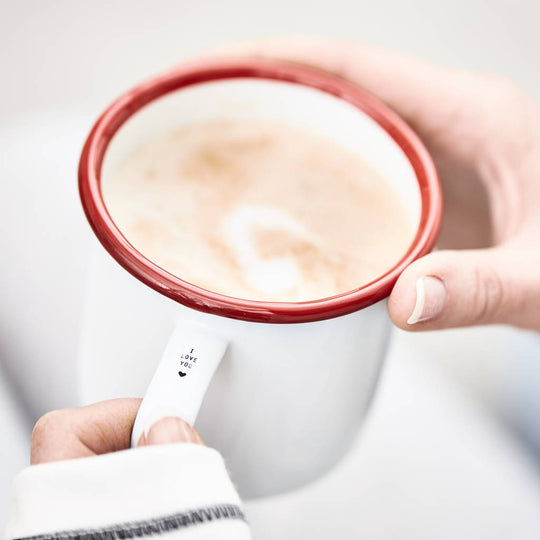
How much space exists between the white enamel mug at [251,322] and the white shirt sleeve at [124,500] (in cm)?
4

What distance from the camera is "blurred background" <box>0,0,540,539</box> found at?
0.47m

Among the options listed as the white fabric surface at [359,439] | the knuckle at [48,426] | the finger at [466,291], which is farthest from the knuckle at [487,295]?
the knuckle at [48,426]

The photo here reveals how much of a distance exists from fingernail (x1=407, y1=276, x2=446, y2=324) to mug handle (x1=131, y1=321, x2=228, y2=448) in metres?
0.10

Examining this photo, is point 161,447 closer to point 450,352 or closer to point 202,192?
point 202,192

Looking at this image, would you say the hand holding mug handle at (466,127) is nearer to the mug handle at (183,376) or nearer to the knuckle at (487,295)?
the knuckle at (487,295)

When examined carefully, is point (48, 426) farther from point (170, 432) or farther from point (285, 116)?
point (285, 116)

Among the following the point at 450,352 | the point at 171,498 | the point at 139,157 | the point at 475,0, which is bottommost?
the point at 171,498

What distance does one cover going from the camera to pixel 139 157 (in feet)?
1.42

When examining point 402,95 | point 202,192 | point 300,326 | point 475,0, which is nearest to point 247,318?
point 300,326

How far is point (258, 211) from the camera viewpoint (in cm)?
45

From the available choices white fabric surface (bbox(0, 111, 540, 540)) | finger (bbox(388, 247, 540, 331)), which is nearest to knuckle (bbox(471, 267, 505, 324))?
finger (bbox(388, 247, 540, 331))

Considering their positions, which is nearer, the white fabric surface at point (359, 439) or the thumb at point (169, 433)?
the thumb at point (169, 433)

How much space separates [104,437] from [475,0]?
700 millimetres

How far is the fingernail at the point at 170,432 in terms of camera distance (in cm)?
28
